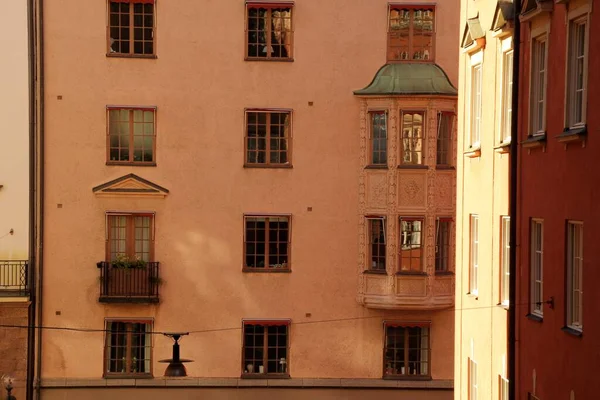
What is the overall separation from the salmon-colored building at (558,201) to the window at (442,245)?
13145mm

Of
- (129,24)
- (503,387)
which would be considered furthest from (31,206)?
(503,387)

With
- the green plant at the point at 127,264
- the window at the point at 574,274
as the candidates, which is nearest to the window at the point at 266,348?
the green plant at the point at 127,264

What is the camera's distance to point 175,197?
113 feet

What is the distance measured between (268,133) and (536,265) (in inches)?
600

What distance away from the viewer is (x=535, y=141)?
19578 millimetres

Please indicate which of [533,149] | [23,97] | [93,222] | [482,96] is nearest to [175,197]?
[93,222]

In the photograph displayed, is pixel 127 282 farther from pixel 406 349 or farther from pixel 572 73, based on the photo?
pixel 572 73

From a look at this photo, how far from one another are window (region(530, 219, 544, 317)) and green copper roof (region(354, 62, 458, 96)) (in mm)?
13600

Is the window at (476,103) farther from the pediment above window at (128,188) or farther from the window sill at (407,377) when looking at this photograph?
the pediment above window at (128,188)

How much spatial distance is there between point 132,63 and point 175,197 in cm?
366

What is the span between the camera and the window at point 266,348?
34.6 metres

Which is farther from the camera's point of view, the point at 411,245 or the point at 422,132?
the point at 411,245

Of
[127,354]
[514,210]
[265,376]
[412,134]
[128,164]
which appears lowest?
[265,376]

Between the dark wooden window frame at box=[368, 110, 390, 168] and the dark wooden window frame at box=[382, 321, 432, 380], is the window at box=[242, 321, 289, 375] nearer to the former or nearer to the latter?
the dark wooden window frame at box=[382, 321, 432, 380]
